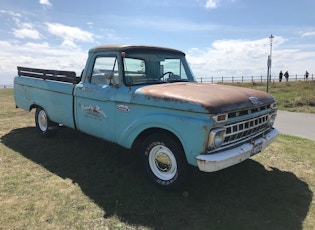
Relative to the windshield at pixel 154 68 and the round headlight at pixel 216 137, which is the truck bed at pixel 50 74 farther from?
the round headlight at pixel 216 137

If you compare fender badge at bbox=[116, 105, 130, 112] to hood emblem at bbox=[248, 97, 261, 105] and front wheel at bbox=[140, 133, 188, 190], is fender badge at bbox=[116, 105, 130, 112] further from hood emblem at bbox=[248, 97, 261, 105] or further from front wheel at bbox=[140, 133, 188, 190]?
hood emblem at bbox=[248, 97, 261, 105]

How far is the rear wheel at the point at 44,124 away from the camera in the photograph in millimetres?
6941

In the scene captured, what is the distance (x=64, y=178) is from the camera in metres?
4.91

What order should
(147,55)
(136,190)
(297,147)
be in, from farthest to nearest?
(297,147), (147,55), (136,190)

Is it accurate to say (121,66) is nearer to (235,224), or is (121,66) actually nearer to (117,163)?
(117,163)

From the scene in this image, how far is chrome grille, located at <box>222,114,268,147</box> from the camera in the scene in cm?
411

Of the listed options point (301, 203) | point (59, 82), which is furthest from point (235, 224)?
point (59, 82)

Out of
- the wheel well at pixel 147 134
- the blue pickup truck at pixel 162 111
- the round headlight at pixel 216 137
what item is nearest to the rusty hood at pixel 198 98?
the blue pickup truck at pixel 162 111

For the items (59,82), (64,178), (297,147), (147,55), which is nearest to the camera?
(64,178)

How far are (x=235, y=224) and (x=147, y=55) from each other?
9.76 ft

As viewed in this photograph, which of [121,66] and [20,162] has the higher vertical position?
[121,66]

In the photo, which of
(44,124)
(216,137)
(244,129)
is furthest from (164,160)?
(44,124)

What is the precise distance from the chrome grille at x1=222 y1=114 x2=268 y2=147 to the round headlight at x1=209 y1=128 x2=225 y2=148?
0.39 ft

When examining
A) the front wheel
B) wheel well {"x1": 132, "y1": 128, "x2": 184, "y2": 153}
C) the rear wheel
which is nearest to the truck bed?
the rear wheel
